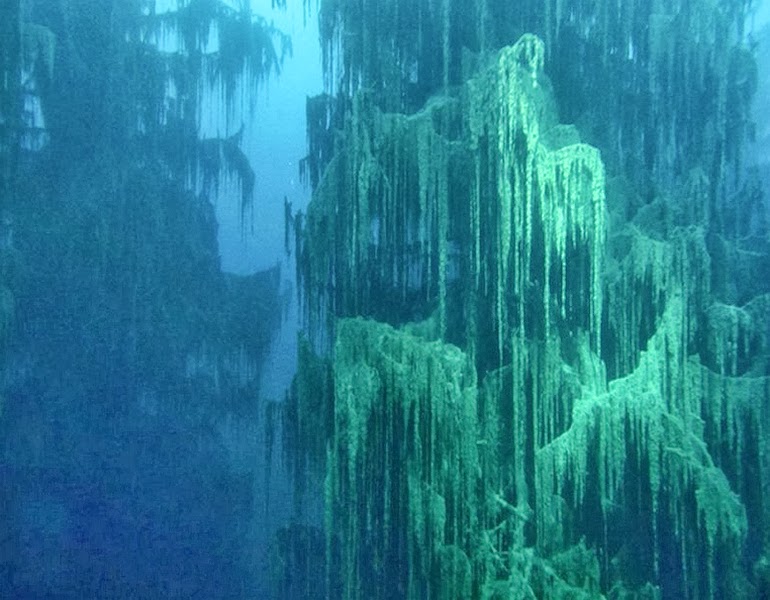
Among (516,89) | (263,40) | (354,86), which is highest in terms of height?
(263,40)

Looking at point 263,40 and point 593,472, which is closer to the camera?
point 593,472

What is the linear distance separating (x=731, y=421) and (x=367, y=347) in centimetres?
227

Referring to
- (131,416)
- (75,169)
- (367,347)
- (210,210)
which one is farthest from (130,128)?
(367,347)

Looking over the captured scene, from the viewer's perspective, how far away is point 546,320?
4.39 meters

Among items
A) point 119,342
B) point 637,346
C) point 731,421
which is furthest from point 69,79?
point 731,421

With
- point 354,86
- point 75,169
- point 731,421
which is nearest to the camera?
point 731,421

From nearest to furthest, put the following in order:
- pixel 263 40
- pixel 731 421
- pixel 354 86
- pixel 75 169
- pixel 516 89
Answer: pixel 516 89
pixel 731 421
pixel 354 86
pixel 75 169
pixel 263 40

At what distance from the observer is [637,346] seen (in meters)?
4.56

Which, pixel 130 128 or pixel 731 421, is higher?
pixel 130 128

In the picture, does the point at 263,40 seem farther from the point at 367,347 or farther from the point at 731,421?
the point at 731,421

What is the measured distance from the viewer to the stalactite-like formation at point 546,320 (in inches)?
165

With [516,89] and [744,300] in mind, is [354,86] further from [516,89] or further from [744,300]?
[744,300]

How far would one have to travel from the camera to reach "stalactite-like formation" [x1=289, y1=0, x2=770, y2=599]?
4.18 meters

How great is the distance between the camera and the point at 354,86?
559cm
